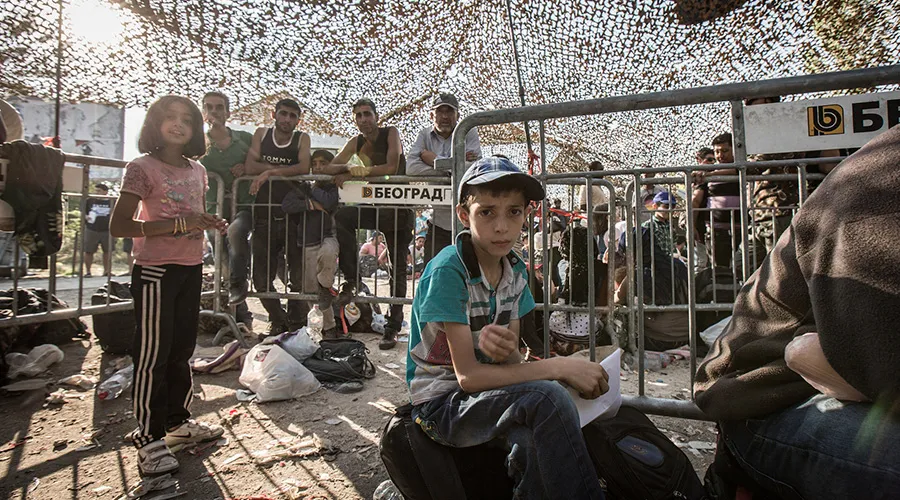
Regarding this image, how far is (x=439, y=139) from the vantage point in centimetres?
511

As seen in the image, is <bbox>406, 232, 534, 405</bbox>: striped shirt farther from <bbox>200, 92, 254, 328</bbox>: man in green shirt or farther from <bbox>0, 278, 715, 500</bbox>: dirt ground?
<bbox>200, 92, 254, 328</bbox>: man in green shirt

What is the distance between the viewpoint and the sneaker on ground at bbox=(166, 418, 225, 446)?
2502 mm

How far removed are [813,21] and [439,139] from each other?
166 inches

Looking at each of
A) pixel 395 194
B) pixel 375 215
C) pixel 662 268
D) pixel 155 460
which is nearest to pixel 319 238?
pixel 375 215

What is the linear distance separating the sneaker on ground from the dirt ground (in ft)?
0.18

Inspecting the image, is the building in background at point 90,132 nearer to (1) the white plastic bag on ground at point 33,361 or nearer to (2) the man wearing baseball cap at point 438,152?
(1) the white plastic bag on ground at point 33,361

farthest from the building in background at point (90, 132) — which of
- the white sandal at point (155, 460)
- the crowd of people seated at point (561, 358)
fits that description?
the white sandal at point (155, 460)

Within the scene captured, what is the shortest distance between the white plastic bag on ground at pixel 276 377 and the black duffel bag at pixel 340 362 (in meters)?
0.15

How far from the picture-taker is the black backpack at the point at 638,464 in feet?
4.45

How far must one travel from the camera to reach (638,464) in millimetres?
1389

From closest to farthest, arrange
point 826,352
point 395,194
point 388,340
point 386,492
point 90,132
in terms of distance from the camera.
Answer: point 826,352 < point 386,492 < point 395,194 < point 388,340 < point 90,132

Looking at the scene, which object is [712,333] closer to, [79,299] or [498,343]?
[498,343]

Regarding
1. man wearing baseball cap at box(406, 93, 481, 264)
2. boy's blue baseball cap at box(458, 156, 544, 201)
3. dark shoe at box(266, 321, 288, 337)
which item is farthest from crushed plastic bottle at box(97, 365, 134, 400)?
boy's blue baseball cap at box(458, 156, 544, 201)

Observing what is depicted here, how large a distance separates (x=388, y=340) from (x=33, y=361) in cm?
284
